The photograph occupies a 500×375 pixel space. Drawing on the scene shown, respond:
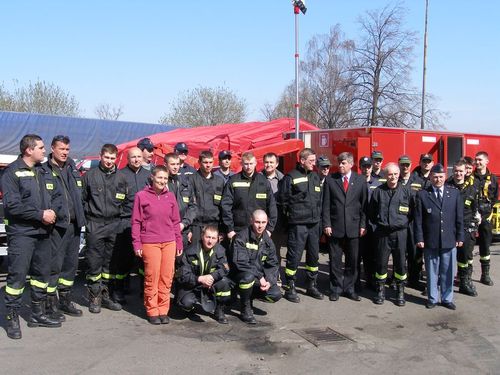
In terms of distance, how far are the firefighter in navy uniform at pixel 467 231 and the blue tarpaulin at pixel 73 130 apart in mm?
18516

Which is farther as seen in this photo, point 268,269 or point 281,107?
point 281,107

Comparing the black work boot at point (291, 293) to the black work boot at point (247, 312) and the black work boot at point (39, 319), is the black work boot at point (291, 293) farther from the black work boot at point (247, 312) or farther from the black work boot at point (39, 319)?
the black work boot at point (39, 319)

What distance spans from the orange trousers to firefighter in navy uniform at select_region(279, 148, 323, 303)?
1803mm

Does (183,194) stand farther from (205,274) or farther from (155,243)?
(205,274)

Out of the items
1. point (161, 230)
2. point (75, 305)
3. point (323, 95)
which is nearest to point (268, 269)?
point (161, 230)

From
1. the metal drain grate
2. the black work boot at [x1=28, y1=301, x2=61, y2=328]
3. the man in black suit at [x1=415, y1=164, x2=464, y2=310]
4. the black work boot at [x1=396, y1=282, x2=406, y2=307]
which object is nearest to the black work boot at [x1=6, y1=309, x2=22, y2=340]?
the black work boot at [x1=28, y1=301, x2=61, y2=328]

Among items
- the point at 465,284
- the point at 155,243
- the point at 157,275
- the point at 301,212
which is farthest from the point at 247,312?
the point at 465,284

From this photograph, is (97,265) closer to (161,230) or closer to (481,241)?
(161,230)

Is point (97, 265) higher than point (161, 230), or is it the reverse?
point (161, 230)

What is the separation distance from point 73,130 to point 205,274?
1941 cm

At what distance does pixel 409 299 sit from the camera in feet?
Result: 23.5

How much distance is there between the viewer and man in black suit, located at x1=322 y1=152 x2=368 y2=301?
23.2 ft

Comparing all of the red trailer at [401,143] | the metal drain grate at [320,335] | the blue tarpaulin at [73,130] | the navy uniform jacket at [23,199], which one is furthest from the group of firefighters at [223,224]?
the blue tarpaulin at [73,130]

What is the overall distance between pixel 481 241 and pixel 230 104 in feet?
129
